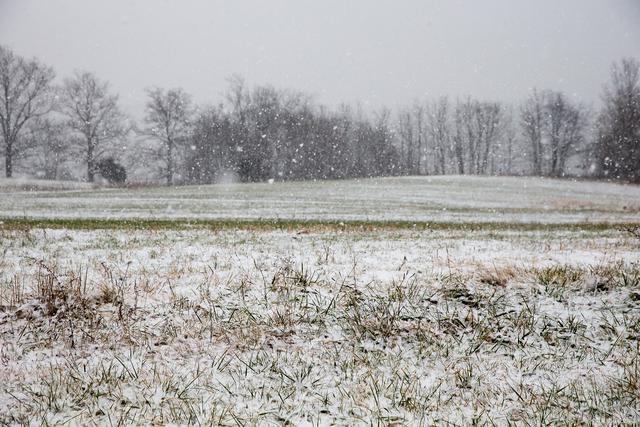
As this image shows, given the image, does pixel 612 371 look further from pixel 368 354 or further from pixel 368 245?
pixel 368 245

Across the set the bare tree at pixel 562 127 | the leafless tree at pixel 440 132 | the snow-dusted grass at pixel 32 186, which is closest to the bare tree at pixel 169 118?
the snow-dusted grass at pixel 32 186

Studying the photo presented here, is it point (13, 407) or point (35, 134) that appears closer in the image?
point (13, 407)

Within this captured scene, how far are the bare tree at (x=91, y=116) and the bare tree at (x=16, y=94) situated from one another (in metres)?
4.17

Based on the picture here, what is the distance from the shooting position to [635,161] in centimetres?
5016

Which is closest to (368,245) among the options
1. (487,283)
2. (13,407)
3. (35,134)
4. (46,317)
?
(487,283)

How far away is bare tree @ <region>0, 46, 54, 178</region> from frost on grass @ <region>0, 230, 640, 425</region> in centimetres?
5812

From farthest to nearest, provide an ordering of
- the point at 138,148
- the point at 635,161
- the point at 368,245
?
the point at 138,148, the point at 635,161, the point at 368,245

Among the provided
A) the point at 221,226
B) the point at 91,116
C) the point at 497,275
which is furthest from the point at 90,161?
the point at 497,275

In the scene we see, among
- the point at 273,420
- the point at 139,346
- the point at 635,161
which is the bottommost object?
the point at 273,420

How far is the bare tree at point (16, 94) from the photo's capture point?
165ft

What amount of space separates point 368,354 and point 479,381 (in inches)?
38.6

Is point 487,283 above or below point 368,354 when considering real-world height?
above

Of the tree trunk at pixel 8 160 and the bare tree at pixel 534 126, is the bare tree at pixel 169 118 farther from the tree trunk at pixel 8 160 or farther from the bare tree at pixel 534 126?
the bare tree at pixel 534 126

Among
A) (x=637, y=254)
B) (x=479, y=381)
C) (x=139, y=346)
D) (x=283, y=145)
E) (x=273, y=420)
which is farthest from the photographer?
(x=283, y=145)
